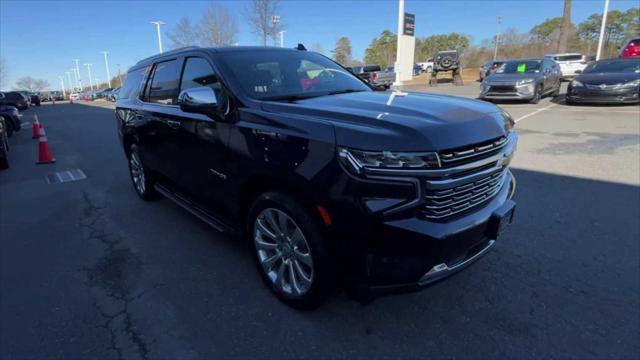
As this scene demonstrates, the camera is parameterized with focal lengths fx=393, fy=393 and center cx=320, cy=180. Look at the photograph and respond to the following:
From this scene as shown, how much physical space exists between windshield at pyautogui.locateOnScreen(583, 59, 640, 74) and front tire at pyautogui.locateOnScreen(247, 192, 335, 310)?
1540 cm

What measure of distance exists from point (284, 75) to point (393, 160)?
174 cm

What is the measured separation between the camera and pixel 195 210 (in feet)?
12.8

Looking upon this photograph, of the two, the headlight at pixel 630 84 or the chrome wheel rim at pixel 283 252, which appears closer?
the chrome wheel rim at pixel 283 252

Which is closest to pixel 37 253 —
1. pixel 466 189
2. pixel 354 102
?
pixel 354 102

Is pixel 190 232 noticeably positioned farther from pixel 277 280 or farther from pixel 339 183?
pixel 339 183

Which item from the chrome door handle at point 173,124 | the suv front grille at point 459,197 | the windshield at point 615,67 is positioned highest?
the windshield at point 615,67

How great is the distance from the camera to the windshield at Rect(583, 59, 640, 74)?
1335 centimetres

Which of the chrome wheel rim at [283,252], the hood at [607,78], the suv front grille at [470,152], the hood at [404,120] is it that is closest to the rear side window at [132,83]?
the hood at [404,120]

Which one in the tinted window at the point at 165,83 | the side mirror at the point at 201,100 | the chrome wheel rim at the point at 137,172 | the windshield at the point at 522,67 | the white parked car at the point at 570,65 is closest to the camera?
the side mirror at the point at 201,100

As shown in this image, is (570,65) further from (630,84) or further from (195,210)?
(195,210)

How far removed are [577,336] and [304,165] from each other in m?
2.08

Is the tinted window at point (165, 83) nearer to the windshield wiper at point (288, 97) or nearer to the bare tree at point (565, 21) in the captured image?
the windshield wiper at point (288, 97)

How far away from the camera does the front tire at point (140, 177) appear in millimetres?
5260

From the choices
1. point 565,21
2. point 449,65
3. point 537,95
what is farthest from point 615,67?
point 565,21
